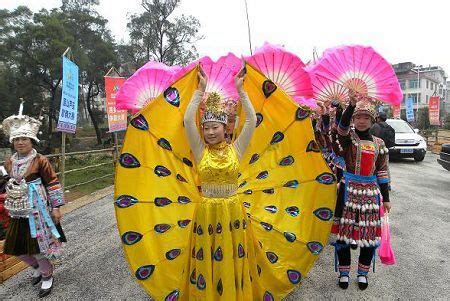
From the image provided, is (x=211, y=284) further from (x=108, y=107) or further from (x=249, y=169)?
A: (x=108, y=107)

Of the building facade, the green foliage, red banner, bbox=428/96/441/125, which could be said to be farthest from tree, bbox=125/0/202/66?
the building facade

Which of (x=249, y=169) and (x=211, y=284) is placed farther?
(x=249, y=169)

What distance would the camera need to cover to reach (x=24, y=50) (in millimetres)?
23234

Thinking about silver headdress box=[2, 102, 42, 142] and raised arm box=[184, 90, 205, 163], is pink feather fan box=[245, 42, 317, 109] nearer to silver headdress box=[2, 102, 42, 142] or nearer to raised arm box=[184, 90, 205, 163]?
raised arm box=[184, 90, 205, 163]

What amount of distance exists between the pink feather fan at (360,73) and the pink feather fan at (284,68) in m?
0.26

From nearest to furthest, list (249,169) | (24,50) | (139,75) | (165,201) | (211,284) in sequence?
(211,284) → (165,201) → (249,169) → (139,75) → (24,50)

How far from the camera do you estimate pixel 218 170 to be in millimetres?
2436

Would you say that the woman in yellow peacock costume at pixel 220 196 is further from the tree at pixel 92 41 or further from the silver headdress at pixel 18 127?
the tree at pixel 92 41

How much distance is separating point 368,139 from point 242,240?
1.64 m

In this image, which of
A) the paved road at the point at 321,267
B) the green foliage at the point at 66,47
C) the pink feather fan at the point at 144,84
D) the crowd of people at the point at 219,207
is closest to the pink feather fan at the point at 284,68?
the crowd of people at the point at 219,207

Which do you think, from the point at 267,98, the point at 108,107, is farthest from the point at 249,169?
the point at 108,107

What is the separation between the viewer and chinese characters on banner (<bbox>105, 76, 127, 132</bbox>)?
8.08 meters

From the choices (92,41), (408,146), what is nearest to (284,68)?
(408,146)

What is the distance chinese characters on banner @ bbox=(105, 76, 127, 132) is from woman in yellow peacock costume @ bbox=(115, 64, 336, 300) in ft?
18.4
